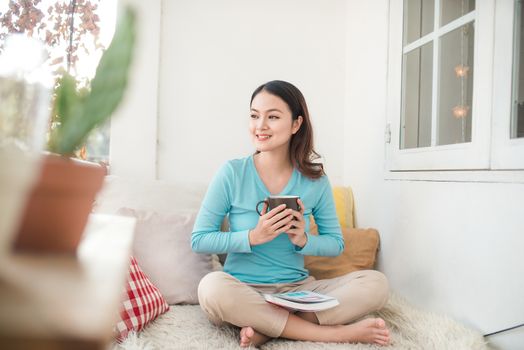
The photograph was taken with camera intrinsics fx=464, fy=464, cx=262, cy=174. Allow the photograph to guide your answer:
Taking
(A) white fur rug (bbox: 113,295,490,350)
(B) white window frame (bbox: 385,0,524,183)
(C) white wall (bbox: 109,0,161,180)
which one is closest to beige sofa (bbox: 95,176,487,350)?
(A) white fur rug (bbox: 113,295,490,350)

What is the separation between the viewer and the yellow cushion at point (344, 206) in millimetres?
2533

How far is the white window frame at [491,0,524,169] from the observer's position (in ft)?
4.86

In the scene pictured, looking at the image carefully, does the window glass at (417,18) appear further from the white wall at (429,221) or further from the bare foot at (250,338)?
the bare foot at (250,338)

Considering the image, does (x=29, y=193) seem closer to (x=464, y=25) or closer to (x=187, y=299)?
(x=187, y=299)

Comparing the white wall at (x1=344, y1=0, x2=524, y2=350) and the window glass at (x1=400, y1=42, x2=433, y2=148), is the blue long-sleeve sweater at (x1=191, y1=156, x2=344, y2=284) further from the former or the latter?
the window glass at (x1=400, y1=42, x2=433, y2=148)

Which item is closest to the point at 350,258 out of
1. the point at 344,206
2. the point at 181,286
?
the point at 344,206

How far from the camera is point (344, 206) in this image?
255cm

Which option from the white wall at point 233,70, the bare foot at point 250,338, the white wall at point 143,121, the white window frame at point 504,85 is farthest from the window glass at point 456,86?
the white wall at point 143,121

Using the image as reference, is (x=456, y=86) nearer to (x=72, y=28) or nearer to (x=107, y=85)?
(x=107, y=85)

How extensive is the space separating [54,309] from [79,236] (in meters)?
0.22

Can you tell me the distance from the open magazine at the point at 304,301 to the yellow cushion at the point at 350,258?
22.4 inches

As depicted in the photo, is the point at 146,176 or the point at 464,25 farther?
the point at 146,176

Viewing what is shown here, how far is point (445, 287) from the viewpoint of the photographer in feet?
5.87

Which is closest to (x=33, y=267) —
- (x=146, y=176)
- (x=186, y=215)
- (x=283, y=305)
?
(x=283, y=305)
